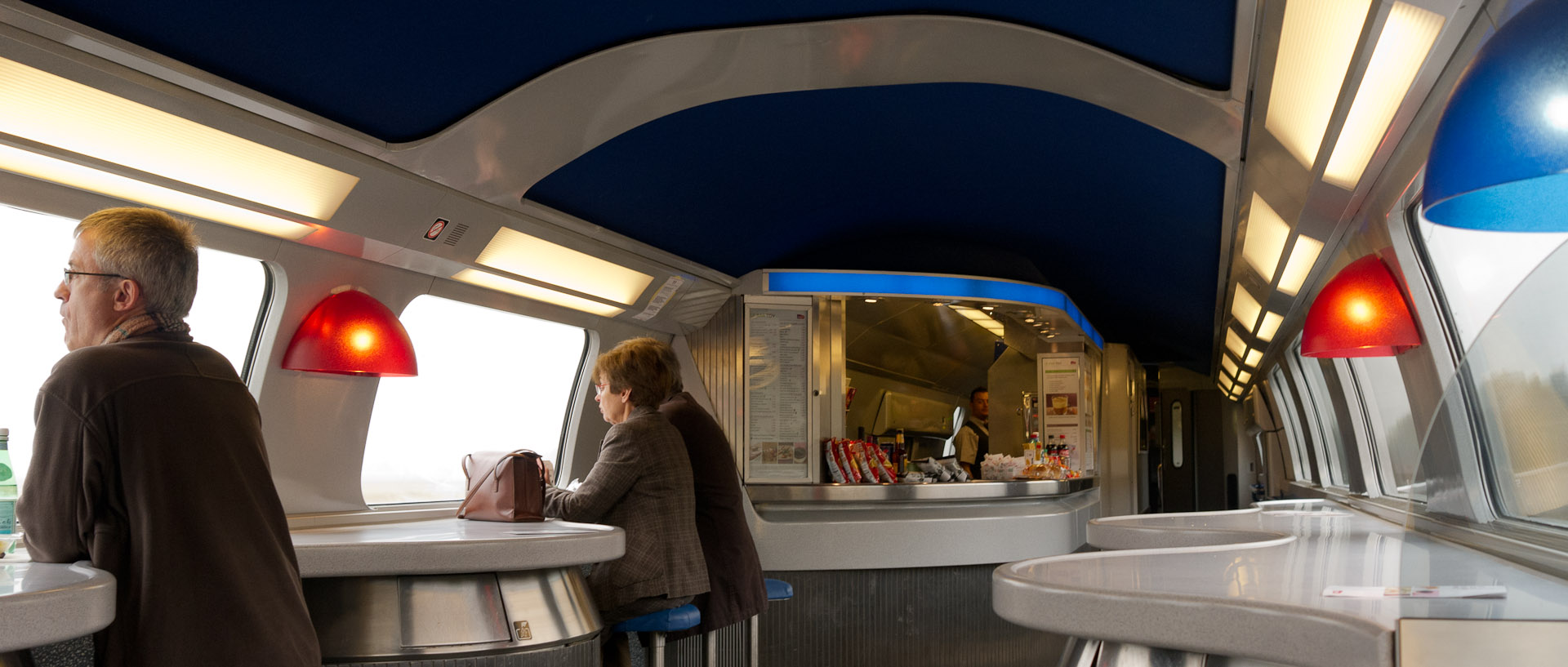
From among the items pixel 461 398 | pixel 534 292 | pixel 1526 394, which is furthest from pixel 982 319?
pixel 1526 394

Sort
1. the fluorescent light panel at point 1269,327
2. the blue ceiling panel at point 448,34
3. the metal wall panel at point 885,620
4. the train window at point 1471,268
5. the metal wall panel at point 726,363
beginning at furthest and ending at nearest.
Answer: the fluorescent light panel at point 1269,327
the metal wall panel at point 726,363
the metal wall panel at point 885,620
the train window at point 1471,268
the blue ceiling panel at point 448,34

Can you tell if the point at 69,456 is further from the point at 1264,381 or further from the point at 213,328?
the point at 1264,381

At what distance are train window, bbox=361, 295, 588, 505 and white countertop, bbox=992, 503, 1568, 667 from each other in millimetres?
3297

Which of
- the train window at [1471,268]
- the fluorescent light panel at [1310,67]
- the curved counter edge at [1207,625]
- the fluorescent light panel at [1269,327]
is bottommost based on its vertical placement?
the curved counter edge at [1207,625]

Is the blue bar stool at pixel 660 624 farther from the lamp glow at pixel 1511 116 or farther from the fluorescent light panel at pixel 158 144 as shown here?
the lamp glow at pixel 1511 116

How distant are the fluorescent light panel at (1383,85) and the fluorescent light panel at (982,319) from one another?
328cm

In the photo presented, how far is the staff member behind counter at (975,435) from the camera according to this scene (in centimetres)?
834

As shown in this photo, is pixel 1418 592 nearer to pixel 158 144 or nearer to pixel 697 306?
pixel 158 144

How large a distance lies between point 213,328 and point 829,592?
3299 millimetres

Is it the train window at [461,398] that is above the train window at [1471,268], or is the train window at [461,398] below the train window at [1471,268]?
below

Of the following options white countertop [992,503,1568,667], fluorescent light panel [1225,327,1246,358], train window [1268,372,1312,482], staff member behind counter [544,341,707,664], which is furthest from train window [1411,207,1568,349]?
fluorescent light panel [1225,327,1246,358]

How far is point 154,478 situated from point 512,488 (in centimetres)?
201

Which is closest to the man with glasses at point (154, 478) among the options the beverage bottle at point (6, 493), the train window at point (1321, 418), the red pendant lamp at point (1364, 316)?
the beverage bottle at point (6, 493)

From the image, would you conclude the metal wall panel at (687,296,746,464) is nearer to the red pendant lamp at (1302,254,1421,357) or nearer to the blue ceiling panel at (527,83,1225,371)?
the blue ceiling panel at (527,83,1225,371)
